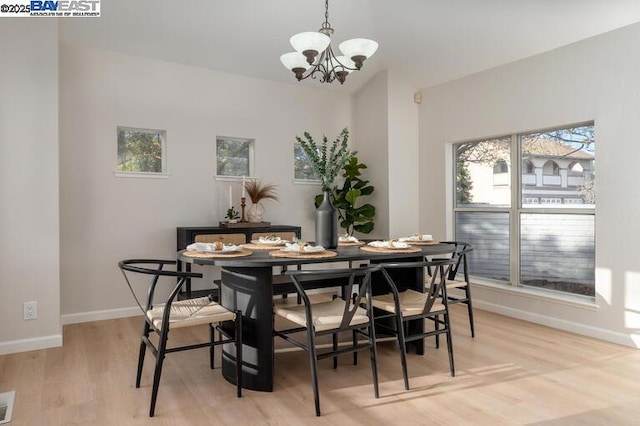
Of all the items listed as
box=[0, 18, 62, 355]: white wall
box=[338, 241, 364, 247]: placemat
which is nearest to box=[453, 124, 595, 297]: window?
box=[338, 241, 364, 247]: placemat

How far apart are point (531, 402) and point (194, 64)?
430 cm

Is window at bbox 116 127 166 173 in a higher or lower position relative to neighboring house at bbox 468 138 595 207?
higher

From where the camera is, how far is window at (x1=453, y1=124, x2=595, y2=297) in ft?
12.9

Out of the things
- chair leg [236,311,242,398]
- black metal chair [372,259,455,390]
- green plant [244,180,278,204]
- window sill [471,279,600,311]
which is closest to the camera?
chair leg [236,311,242,398]

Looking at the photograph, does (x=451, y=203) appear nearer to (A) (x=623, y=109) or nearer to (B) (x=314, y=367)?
(A) (x=623, y=109)

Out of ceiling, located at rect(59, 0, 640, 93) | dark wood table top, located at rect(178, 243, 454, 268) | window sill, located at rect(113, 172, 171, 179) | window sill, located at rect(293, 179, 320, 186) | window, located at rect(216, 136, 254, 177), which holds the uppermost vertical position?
ceiling, located at rect(59, 0, 640, 93)

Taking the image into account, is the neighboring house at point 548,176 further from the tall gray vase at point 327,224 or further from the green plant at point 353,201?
the tall gray vase at point 327,224

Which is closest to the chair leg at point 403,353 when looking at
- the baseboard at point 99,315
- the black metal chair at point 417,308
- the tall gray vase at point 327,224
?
the black metal chair at point 417,308

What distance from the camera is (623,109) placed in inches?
138

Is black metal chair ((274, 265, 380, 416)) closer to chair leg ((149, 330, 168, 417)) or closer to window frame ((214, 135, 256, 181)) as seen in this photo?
chair leg ((149, 330, 168, 417))

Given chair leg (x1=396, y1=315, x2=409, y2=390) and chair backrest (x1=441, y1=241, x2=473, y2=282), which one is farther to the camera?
chair backrest (x1=441, y1=241, x2=473, y2=282)

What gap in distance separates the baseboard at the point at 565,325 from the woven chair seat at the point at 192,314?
9.89ft

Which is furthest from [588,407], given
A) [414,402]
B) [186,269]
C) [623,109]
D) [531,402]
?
[186,269]

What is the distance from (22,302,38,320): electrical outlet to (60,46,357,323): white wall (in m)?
0.75
